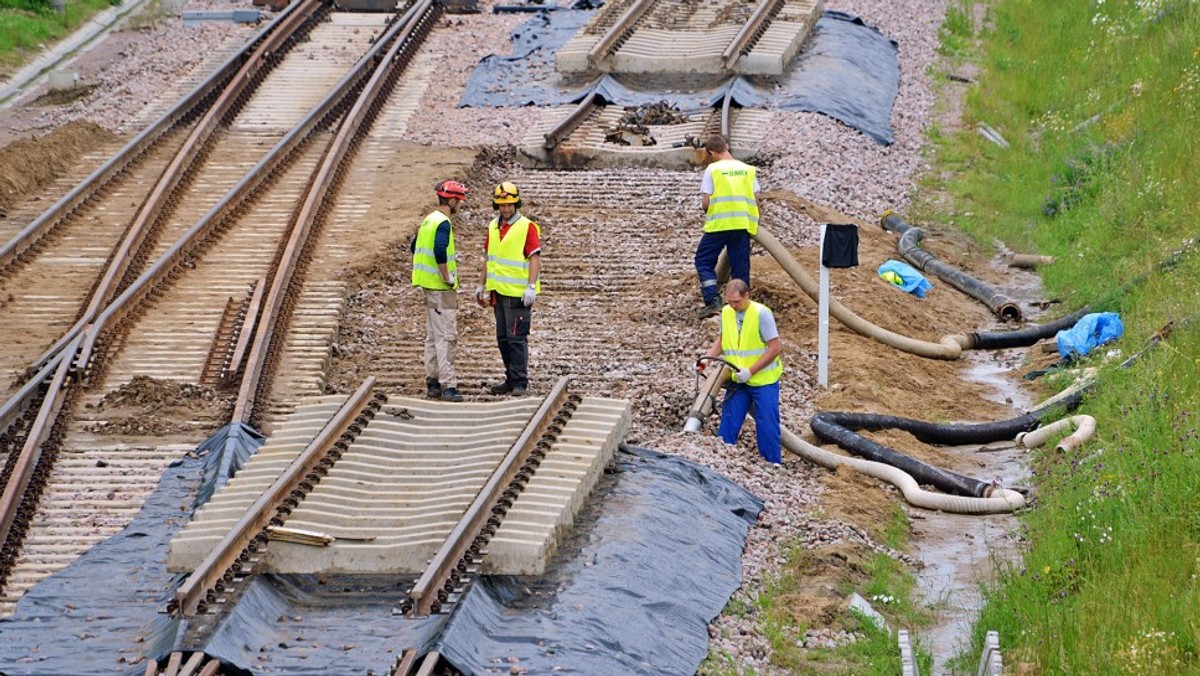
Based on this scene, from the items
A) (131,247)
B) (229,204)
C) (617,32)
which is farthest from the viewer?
(617,32)

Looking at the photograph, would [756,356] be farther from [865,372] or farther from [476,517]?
[476,517]

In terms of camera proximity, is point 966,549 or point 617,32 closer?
point 966,549

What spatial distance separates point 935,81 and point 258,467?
655 inches

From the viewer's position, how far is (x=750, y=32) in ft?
82.4

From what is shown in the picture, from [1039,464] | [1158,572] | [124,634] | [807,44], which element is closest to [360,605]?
[124,634]

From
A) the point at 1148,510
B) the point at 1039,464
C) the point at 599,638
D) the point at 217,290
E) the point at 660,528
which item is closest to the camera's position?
the point at 599,638

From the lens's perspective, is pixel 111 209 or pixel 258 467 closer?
pixel 258 467

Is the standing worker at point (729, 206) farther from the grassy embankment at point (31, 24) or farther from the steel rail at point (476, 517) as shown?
the grassy embankment at point (31, 24)

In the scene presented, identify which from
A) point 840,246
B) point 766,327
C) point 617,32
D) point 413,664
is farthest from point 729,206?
point 617,32

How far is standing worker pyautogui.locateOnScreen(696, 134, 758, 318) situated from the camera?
1551 cm

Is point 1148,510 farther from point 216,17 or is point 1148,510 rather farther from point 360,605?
point 216,17

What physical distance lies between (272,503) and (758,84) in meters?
14.2

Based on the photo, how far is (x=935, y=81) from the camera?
85.3 ft

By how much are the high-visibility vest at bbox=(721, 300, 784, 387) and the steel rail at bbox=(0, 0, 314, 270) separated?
8.25 meters
